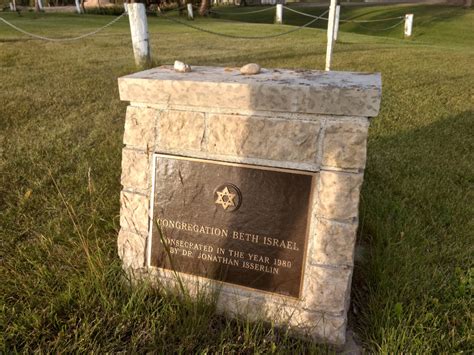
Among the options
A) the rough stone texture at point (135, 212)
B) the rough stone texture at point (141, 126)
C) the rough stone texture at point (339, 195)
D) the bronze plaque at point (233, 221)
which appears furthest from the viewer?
the rough stone texture at point (135, 212)

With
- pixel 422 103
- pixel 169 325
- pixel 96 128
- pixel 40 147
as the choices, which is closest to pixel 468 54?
pixel 422 103

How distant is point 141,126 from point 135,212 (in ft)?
1.60

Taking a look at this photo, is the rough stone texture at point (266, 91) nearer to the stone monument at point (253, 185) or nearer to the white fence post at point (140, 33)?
the stone monument at point (253, 185)

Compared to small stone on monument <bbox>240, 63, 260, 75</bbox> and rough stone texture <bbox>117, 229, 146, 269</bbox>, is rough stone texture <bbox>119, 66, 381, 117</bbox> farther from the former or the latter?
rough stone texture <bbox>117, 229, 146, 269</bbox>

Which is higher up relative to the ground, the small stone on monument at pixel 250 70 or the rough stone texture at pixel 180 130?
the small stone on monument at pixel 250 70

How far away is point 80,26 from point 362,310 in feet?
56.8

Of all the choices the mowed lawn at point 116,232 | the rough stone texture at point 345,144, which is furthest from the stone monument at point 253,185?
the mowed lawn at point 116,232

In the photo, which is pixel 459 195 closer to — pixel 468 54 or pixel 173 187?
pixel 173 187

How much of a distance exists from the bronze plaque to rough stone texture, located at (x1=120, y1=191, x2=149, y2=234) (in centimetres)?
7

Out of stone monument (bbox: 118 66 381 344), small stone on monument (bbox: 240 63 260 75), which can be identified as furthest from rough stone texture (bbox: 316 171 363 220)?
small stone on monument (bbox: 240 63 260 75)

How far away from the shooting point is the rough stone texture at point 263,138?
6.55ft

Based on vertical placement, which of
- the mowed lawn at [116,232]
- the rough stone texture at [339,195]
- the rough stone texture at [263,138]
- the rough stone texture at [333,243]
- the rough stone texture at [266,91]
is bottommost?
the mowed lawn at [116,232]

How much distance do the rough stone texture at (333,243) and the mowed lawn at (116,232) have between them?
0.38m

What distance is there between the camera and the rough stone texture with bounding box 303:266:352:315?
6.92ft
